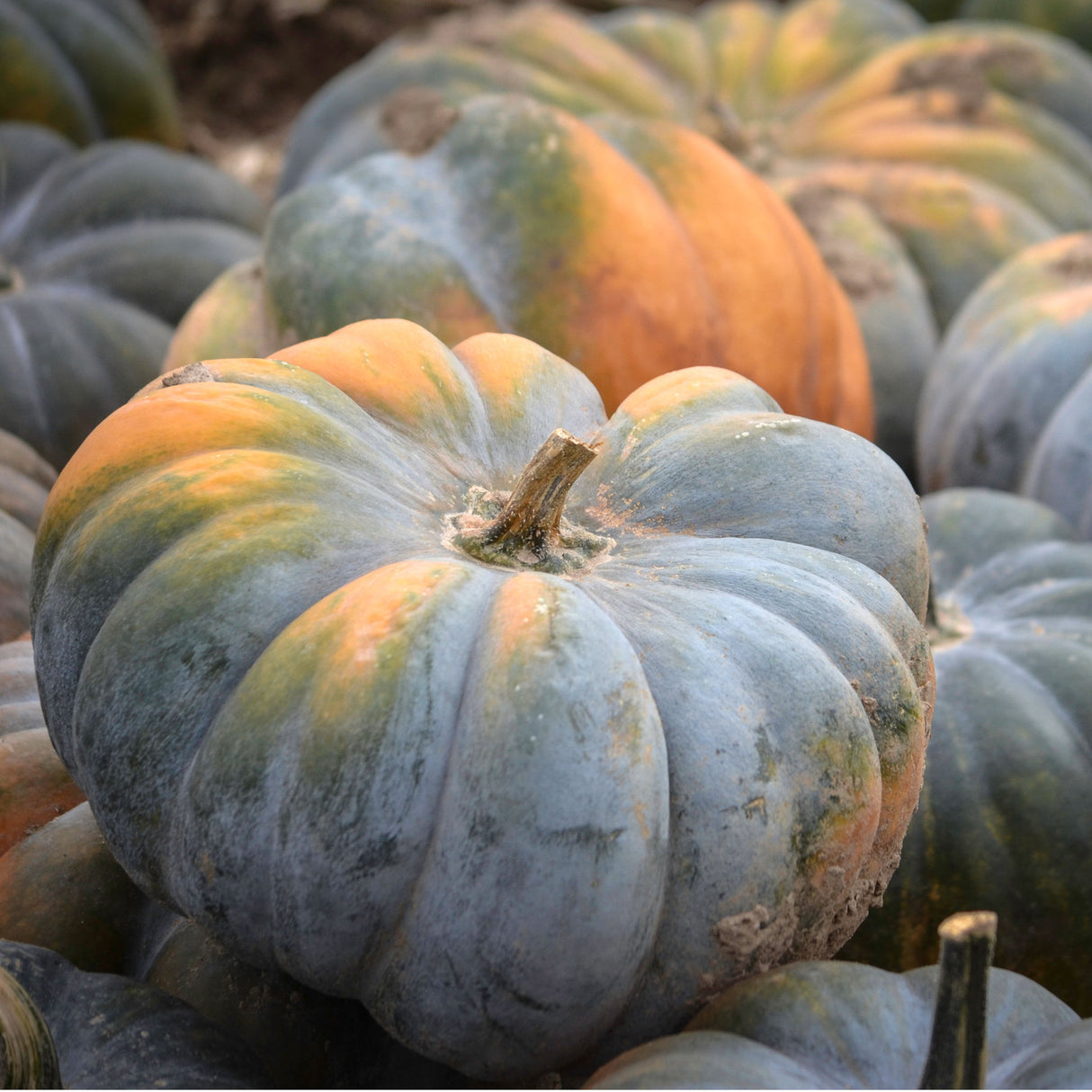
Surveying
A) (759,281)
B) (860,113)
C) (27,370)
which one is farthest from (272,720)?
(860,113)

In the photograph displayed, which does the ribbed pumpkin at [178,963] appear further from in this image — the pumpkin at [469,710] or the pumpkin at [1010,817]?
the pumpkin at [1010,817]

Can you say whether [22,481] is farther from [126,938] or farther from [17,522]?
[126,938]

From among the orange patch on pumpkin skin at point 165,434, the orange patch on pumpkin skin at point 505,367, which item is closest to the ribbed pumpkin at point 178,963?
the orange patch on pumpkin skin at point 165,434

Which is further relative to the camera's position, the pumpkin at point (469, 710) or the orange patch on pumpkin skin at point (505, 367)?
the orange patch on pumpkin skin at point (505, 367)

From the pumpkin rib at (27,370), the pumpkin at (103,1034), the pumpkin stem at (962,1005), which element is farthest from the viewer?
the pumpkin rib at (27,370)

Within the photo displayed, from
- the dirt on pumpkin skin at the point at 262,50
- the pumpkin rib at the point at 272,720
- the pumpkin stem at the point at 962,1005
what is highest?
the pumpkin rib at the point at 272,720

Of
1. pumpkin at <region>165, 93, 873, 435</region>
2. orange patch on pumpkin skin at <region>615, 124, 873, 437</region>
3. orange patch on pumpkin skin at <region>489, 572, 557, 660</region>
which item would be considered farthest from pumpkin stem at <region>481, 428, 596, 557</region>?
orange patch on pumpkin skin at <region>615, 124, 873, 437</region>
